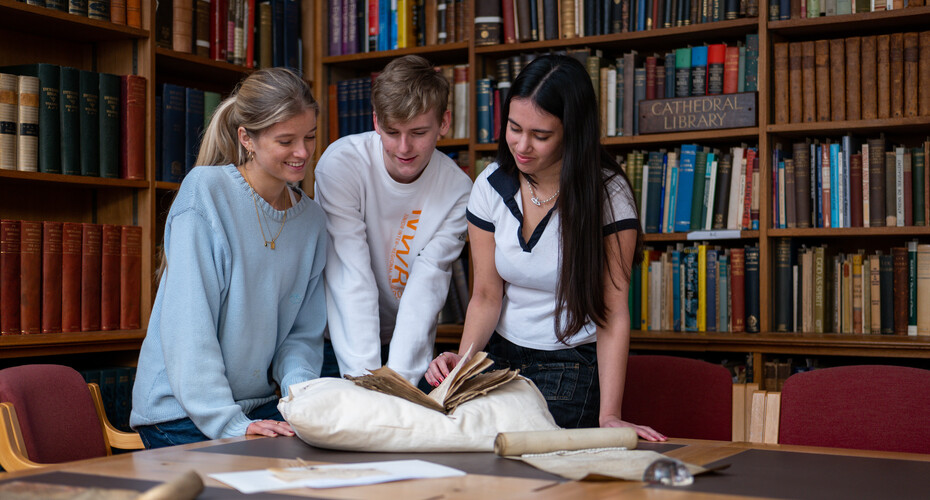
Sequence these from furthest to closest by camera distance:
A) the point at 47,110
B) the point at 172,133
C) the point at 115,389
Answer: the point at 172,133 < the point at 115,389 < the point at 47,110

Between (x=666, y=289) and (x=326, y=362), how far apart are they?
4.43ft

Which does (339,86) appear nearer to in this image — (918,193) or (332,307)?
(332,307)

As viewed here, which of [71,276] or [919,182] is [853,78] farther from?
[71,276]

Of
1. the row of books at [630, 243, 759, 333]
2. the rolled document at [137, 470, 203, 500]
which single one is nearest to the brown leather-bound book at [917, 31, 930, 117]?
the row of books at [630, 243, 759, 333]

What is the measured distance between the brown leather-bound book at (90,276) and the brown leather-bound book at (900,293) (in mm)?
2451

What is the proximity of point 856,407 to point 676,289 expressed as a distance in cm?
134

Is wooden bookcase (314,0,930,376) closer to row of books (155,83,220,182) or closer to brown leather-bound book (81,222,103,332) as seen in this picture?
row of books (155,83,220,182)

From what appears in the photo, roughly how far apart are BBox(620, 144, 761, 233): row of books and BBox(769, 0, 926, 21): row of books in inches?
17.4

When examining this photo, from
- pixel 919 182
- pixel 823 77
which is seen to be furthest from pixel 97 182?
pixel 919 182

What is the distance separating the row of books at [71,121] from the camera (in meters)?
2.61

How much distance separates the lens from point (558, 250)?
1.96 m

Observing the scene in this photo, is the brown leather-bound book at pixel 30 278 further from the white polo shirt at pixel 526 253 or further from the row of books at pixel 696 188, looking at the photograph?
the row of books at pixel 696 188

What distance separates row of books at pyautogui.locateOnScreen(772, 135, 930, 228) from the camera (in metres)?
2.83

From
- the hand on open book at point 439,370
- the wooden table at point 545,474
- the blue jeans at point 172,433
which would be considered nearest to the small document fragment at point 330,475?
the wooden table at point 545,474
